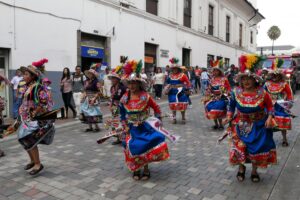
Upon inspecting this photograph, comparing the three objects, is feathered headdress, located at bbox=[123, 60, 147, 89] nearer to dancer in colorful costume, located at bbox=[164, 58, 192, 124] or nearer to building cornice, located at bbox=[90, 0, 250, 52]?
dancer in colorful costume, located at bbox=[164, 58, 192, 124]

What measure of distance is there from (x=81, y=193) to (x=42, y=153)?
91.8 inches

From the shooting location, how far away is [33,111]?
5004mm

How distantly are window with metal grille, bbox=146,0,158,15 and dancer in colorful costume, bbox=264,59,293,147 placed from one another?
11621mm

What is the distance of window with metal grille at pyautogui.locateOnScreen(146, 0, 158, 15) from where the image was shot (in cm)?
1755

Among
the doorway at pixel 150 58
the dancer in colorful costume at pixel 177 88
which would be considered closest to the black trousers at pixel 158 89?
the doorway at pixel 150 58

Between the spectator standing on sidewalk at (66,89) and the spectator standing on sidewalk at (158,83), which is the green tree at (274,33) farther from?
the spectator standing on sidewalk at (66,89)

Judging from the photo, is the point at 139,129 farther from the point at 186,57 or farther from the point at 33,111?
the point at 186,57

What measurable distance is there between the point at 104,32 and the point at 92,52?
1018 mm

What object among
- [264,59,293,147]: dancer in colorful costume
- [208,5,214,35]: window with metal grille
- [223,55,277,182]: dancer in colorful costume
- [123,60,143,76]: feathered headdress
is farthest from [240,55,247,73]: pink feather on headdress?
[208,5,214,35]: window with metal grille

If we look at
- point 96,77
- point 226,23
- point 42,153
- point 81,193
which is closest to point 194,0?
point 226,23

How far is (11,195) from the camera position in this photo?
4.36 m

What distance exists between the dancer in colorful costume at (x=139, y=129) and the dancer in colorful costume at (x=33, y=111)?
3.78 feet

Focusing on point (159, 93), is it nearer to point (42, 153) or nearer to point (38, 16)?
point (38, 16)

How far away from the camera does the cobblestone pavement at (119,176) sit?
14.5 ft
